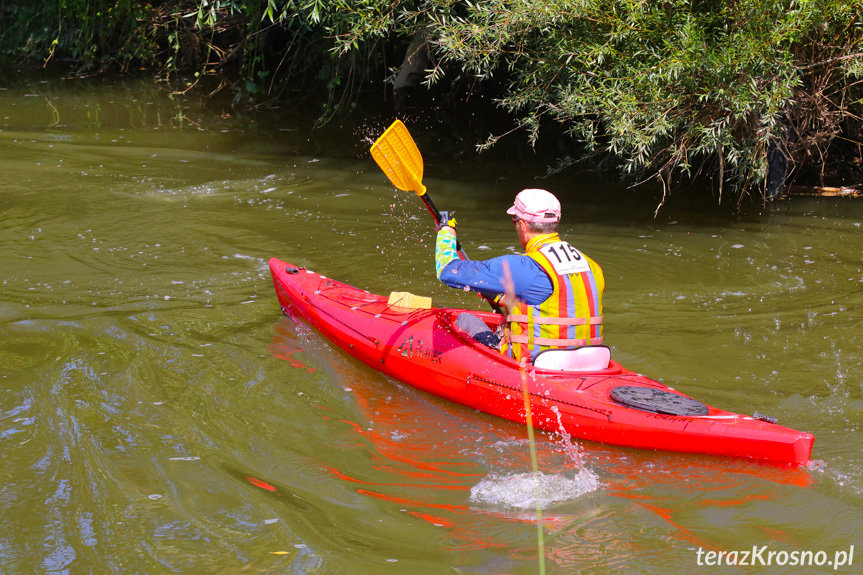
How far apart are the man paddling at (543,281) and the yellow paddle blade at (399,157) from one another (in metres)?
1.14

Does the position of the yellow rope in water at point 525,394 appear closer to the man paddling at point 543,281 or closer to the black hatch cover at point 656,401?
the man paddling at point 543,281

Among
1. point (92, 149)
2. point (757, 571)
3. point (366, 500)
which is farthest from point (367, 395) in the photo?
point (92, 149)

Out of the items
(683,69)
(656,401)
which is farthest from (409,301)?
(683,69)

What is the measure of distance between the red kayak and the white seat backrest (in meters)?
0.03

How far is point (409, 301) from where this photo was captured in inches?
190

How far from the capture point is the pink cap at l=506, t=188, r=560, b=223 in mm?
3900

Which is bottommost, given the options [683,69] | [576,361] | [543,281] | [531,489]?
[531,489]

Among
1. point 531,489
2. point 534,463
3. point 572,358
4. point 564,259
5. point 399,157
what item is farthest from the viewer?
point 399,157

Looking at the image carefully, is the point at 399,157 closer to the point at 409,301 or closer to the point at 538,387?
the point at 409,301

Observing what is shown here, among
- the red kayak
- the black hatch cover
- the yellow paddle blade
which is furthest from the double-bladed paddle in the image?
the black hatch cover

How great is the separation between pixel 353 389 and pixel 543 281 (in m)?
1.31

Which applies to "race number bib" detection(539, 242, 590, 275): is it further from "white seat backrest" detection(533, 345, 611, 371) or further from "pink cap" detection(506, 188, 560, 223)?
"white seat backrest" detection(533, 345, 611, 371)

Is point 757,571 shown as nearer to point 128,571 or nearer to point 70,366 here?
point 128,571

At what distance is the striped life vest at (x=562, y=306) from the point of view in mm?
3867
